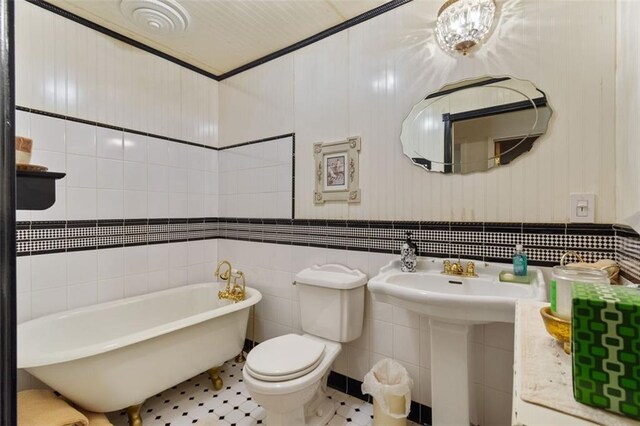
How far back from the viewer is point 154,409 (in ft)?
6.06

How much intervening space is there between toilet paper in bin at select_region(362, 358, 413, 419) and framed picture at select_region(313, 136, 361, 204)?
3.42 feet

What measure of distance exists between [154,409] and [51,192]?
186 cm

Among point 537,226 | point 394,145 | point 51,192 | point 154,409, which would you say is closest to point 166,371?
point 154,409

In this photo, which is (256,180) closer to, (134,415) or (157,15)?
(157,15)

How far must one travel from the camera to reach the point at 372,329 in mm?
1916

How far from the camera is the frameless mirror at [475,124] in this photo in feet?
4.83

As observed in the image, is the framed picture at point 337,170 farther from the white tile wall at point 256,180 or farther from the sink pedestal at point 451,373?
the sink pedestal at point 451,373

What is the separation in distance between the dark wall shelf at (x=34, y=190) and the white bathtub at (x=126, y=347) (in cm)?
120

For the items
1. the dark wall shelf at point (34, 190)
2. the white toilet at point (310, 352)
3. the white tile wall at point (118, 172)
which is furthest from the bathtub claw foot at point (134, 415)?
the dark wall shelf at point (34, 190)

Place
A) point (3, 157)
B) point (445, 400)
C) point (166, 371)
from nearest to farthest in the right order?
1. point (3, 157)
2. point (445, 400)
3. point (166, 371)

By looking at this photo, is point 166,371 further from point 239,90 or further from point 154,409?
point 239,90

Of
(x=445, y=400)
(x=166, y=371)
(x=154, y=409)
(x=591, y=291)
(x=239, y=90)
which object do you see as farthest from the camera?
(x=239, y=90)

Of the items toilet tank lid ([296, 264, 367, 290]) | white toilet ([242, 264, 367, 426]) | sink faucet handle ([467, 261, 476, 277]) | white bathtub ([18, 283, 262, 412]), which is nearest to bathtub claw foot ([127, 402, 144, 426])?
white bathtub ([18, 283, 262, 412])

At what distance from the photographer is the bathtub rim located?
1.33 meters
